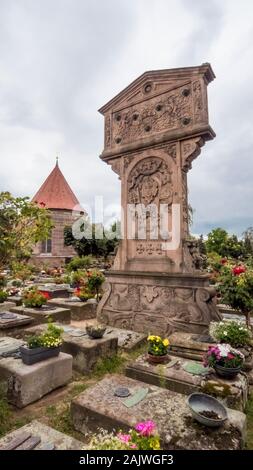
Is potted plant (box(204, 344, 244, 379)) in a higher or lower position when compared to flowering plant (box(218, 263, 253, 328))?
lower

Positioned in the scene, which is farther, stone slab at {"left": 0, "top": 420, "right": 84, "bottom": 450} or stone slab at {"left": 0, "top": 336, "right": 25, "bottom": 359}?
stone slab at {"left": 0, "top": 336, "right": 25, "bottom": 359}

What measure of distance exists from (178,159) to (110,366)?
596 centimetres

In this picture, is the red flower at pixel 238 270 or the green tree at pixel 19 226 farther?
the red flower at pixel 238 270

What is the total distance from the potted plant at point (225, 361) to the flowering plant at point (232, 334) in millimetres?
945

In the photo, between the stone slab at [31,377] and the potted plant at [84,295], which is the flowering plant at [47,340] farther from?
the potted plant at [84,295]

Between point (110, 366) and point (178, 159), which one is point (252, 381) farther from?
point (178, 159)

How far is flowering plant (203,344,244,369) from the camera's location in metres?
4.11

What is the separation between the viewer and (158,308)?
305 inches

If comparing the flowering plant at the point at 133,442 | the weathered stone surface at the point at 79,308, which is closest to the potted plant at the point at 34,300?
the weathered stone surface at the point at 79,308

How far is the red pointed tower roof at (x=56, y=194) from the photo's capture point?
3684 cm

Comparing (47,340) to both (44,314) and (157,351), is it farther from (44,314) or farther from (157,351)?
(44,314)

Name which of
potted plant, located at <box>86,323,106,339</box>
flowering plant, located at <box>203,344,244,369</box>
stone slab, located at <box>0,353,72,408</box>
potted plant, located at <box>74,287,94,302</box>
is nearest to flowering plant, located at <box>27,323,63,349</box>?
stone slab, located at <box>0,353,72,408</box>

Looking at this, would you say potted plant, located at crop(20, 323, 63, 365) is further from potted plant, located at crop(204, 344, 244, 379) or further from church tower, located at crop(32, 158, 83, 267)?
church tower, located at crop(32, 158, 83, 267)

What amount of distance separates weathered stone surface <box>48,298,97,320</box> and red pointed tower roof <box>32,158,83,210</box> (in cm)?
2744
